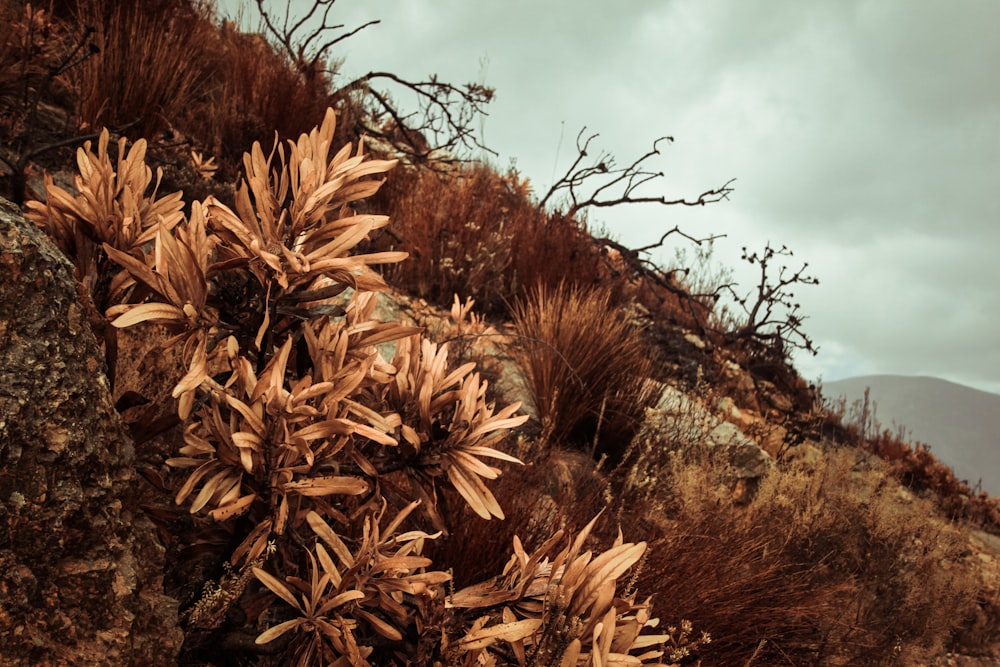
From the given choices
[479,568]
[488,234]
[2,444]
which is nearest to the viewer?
[2,444]

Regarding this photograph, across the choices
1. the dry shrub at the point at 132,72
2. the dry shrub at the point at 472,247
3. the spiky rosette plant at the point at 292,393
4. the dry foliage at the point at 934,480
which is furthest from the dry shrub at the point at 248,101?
the dry foliage at the point at 934,480

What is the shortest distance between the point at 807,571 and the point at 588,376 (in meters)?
1.49

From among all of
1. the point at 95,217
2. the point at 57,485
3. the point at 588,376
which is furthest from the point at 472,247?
the point at 57,485

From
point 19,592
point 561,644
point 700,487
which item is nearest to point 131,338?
point 19,592

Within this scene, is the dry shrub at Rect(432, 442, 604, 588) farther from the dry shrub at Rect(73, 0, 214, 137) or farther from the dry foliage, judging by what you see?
the dry foliage

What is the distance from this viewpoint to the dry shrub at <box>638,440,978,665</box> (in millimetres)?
2266

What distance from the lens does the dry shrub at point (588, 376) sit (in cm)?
362

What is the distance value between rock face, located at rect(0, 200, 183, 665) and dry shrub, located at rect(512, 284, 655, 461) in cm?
281

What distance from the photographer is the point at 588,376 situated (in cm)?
376

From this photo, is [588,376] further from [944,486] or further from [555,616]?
[944,486]

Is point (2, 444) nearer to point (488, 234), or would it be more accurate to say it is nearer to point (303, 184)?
point (303, 184)

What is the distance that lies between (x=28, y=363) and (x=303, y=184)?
418mm

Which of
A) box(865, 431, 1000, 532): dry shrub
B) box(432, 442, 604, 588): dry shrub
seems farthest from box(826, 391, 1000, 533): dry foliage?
box(432, 442, 604, 588): dry shrub

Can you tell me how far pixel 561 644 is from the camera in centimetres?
89
